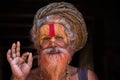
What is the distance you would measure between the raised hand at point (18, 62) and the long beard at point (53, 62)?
0.05 meters

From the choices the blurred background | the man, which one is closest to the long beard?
the man

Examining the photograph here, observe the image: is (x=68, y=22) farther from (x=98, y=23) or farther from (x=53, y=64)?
(x=98, y=23)

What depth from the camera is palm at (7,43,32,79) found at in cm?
181

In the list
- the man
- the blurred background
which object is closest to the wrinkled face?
the man

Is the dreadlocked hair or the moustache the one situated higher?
the dreadlocked hair

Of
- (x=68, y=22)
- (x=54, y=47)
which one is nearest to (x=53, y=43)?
(x=54, y=47)

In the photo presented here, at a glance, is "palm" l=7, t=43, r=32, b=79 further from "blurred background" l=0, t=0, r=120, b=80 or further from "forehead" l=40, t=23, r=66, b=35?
"blurred background" l=0, t=0, r=120, b=80

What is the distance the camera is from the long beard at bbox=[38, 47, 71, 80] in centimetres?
178

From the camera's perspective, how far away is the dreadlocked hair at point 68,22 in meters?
1.88

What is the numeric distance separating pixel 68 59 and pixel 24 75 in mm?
177

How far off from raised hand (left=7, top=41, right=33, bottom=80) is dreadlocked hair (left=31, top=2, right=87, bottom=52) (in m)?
0.08

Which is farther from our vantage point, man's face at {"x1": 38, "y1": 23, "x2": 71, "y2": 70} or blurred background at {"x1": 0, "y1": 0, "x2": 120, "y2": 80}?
blurred background at {"x1": 0, "y1": 0, "x2": 120, "y2": 80}

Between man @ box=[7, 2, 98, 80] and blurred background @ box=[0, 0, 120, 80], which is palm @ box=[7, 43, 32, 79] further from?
blurred background @ box=[0, 0, 120, 80]

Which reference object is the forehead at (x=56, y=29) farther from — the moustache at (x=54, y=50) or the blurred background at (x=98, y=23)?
the blurred background at (x=98, y=23)
